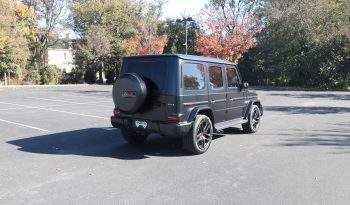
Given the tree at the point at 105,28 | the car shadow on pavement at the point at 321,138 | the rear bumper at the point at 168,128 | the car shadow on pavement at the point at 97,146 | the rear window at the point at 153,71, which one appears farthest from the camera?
the tree at the point at 105,28

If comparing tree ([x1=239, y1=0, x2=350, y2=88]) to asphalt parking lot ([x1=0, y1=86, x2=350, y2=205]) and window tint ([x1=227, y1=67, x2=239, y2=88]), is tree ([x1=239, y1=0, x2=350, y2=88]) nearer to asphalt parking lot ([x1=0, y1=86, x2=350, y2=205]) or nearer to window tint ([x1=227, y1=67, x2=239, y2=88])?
Result: asphalt parking lot ([x1=0, y1=86, x2=350, y2=205])

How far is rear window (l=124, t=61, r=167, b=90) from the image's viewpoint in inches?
330

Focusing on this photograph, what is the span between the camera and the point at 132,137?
9633 mm

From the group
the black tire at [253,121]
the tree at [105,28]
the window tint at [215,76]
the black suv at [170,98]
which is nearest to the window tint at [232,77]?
the window tint at [215,76]

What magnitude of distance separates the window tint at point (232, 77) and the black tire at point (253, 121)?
1043mm

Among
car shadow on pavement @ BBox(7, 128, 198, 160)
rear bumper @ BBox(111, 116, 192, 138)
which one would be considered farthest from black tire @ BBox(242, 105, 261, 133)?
rear bumper @ BBox(111, 116, 192, 138)

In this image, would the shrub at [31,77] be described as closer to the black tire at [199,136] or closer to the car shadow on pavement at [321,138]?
the car shadow on pavement at [321,138]

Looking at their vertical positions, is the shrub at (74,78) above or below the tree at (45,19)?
below

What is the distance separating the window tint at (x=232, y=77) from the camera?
33.6ft

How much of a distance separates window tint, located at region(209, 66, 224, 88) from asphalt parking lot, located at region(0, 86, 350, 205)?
1.29 metres

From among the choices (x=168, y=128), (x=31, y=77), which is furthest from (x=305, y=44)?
(x=168, y=128)

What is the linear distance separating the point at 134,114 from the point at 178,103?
101 cm

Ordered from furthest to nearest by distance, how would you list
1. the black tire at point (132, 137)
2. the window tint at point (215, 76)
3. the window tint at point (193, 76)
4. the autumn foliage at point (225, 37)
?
1. the autumn foliage at point (225, 37)
2. the black tire at point (132, 137)
3. the window tint at point (215, 76)
4. the window tint at point (193, 76)

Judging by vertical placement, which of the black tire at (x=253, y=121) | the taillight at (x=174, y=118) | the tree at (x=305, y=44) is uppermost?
the tree at (x=305, y=44)
